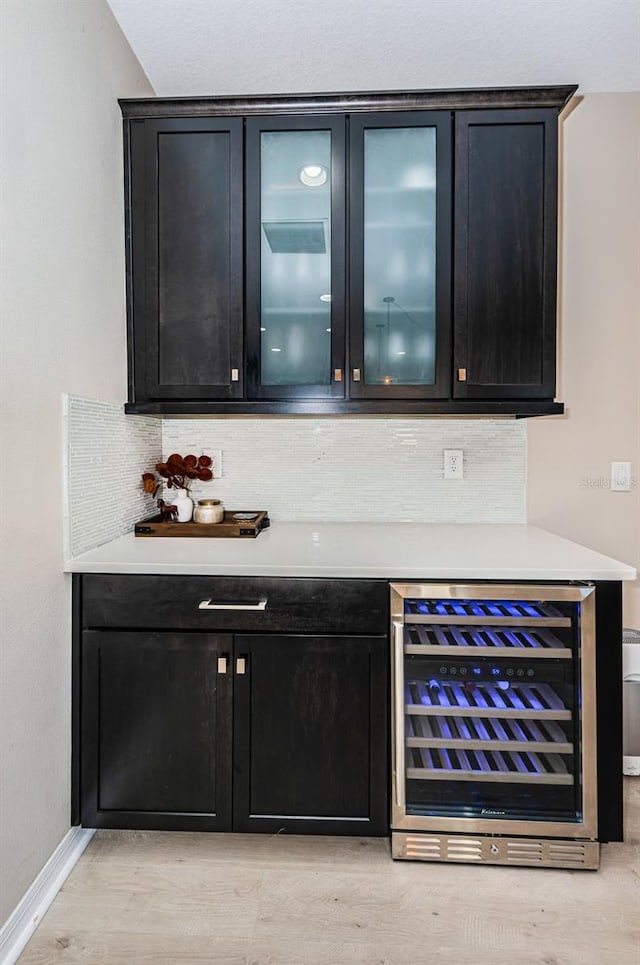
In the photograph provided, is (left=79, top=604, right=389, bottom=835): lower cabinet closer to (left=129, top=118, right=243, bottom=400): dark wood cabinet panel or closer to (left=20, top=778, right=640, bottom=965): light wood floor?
(left=20, top=778, right=640, bottom=965): light wood floor

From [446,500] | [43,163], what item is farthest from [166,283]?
[446,500]

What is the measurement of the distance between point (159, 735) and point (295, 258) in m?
1.65

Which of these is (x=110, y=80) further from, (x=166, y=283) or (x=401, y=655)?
(x=401, y=655)

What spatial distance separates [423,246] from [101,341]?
3.82ft

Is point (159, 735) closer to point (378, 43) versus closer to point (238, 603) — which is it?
point (238, 603)

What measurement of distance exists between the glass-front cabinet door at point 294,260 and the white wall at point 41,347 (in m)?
0.52

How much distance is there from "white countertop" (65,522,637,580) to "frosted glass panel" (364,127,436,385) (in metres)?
0.59

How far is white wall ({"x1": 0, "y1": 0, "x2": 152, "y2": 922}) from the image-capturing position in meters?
1.32

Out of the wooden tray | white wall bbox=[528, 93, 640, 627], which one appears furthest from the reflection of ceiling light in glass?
the wooden tray

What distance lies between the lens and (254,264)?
1977 millimetres

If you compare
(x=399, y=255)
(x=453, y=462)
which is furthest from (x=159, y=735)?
(x=399, y=255)

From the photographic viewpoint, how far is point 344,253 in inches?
77.0

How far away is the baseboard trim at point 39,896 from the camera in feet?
4.28

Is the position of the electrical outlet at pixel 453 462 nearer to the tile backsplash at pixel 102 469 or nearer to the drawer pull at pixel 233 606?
the drawer pull at pixel 233 606
